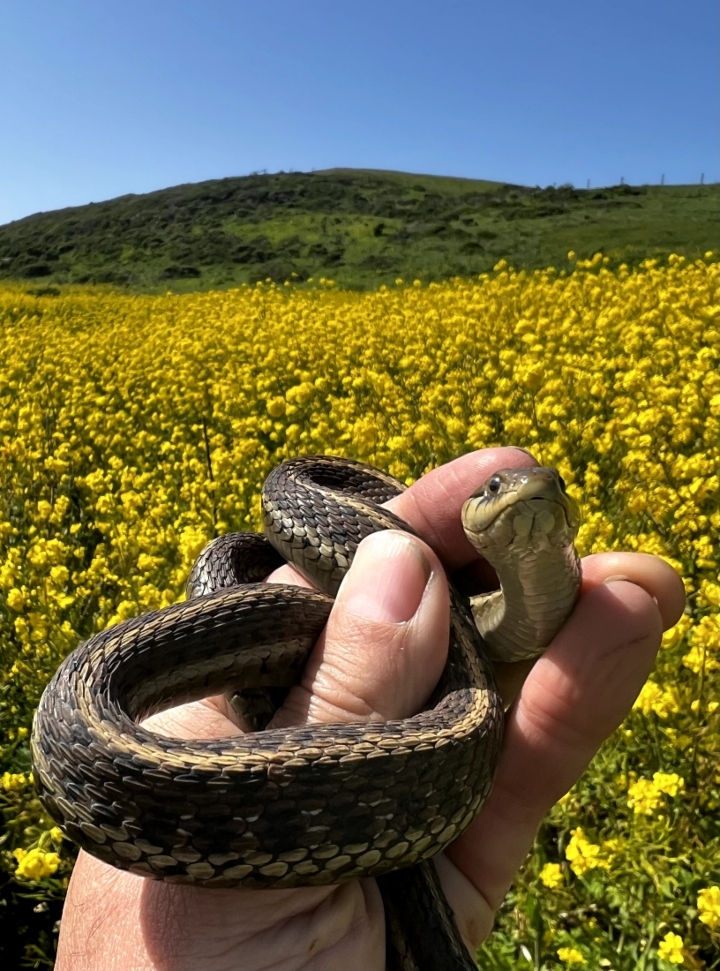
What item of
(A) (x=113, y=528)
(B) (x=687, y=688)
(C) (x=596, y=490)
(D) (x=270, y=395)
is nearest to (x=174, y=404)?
(D) (x=270, y=395)

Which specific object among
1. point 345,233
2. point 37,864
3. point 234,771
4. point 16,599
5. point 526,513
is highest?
point 345,233

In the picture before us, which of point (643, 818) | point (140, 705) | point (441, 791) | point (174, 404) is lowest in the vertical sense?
point (643, 818)

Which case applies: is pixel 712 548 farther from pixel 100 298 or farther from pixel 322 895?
pixel 100 298

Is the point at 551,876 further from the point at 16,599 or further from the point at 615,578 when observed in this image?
the point at 16,599

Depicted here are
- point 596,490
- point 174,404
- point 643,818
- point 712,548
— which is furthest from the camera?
point 174,404

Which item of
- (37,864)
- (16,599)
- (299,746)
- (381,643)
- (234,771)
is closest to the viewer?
(234,771)

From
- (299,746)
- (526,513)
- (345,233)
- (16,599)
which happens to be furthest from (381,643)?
(345,233)
